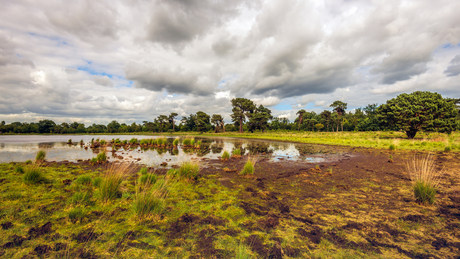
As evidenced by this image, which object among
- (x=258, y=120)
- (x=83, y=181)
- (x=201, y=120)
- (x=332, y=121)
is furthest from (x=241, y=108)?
(x=83, y=181)

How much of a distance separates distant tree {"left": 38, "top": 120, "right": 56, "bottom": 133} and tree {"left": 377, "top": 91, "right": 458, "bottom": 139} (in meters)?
134

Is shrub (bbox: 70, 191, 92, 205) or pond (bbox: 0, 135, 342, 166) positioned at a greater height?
shrub (bbox: 70, 191, 92, 205)

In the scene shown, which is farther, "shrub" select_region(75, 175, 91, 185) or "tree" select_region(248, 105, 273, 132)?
"tree" select_region(248, 105, 273, 132)

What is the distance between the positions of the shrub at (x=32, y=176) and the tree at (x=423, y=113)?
131 ft

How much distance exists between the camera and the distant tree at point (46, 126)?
89.2m

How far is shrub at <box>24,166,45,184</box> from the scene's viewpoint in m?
6.27

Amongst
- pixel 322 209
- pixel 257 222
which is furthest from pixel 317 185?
pixel 257 222

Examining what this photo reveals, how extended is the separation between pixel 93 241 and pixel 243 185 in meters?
4.93

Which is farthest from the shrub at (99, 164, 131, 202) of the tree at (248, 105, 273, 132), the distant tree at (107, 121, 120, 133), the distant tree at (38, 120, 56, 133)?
the distant tree at (107, 121, 120, 133)

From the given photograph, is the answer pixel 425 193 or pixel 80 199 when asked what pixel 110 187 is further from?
pixel 425 193

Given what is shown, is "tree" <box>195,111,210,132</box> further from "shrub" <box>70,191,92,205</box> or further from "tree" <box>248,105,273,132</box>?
"shrub" <box>70,191,92,205</box>

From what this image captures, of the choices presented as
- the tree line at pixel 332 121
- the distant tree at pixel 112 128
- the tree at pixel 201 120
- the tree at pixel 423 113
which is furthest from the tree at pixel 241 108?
the distant tree at pixel 112 128

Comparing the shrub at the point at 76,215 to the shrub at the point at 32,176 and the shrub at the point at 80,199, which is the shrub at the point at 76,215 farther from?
the shrub at the point at 32,176

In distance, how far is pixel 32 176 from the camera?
634 cm
